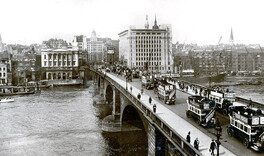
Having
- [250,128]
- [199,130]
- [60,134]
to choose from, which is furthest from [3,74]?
[250,128]

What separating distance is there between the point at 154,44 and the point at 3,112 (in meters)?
113

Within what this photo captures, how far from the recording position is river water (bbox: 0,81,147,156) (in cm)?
4734

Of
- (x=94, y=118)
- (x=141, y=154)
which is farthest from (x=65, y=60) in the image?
(x=141, y=154)

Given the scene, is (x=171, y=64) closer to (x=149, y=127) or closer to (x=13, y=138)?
(x=13, y=138)

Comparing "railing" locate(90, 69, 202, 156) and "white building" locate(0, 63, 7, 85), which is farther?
"white building" locate(0, 63, 7, 85)

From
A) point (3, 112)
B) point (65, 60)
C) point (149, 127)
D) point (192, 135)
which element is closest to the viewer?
point (192, 135)

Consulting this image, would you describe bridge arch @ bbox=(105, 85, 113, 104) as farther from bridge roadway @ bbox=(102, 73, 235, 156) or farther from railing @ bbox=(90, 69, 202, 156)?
railing @ bbox=(90, 69, 202, 156)

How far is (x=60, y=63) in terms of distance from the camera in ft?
556

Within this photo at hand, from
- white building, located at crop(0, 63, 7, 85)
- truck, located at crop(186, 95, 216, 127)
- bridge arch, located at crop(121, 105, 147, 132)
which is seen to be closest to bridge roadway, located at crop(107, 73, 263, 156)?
truck, located at crop(186, 95, 216, 127)

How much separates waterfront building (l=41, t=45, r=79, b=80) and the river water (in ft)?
265

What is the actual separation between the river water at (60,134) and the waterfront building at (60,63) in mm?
80796

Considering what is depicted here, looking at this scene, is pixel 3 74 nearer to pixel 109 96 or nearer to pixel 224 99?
pixel 109 96

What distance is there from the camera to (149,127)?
31406 millimetres

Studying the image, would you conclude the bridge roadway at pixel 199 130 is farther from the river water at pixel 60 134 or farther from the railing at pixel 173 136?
the river water at pixel 60 134
